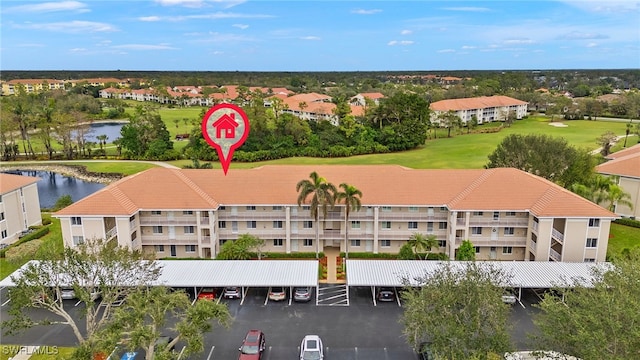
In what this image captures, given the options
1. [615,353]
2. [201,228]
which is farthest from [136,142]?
[615,353]

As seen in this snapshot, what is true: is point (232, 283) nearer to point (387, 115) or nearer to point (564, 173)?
point (564, 173)

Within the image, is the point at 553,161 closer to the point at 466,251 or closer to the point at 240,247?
the point at 466,251

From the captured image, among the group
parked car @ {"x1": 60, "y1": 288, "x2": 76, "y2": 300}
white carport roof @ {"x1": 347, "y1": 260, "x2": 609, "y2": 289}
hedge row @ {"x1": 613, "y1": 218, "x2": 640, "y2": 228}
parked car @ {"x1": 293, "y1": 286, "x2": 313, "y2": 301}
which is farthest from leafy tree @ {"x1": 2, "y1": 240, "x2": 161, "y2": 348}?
hedge row @ {"x1": 613, "y1": 218, "x2": 640, "y2": 228}

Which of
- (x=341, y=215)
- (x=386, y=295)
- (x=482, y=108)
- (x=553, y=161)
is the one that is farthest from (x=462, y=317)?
(x=482, y=108)

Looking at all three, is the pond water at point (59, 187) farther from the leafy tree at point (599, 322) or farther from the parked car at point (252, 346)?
the leafy tree at point (599, 322)

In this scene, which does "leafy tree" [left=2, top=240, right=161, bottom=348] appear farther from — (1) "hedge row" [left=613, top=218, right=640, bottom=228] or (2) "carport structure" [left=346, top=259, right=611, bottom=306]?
(1) "hedge row" [left=613, top=218, right=640, bottom=228]
